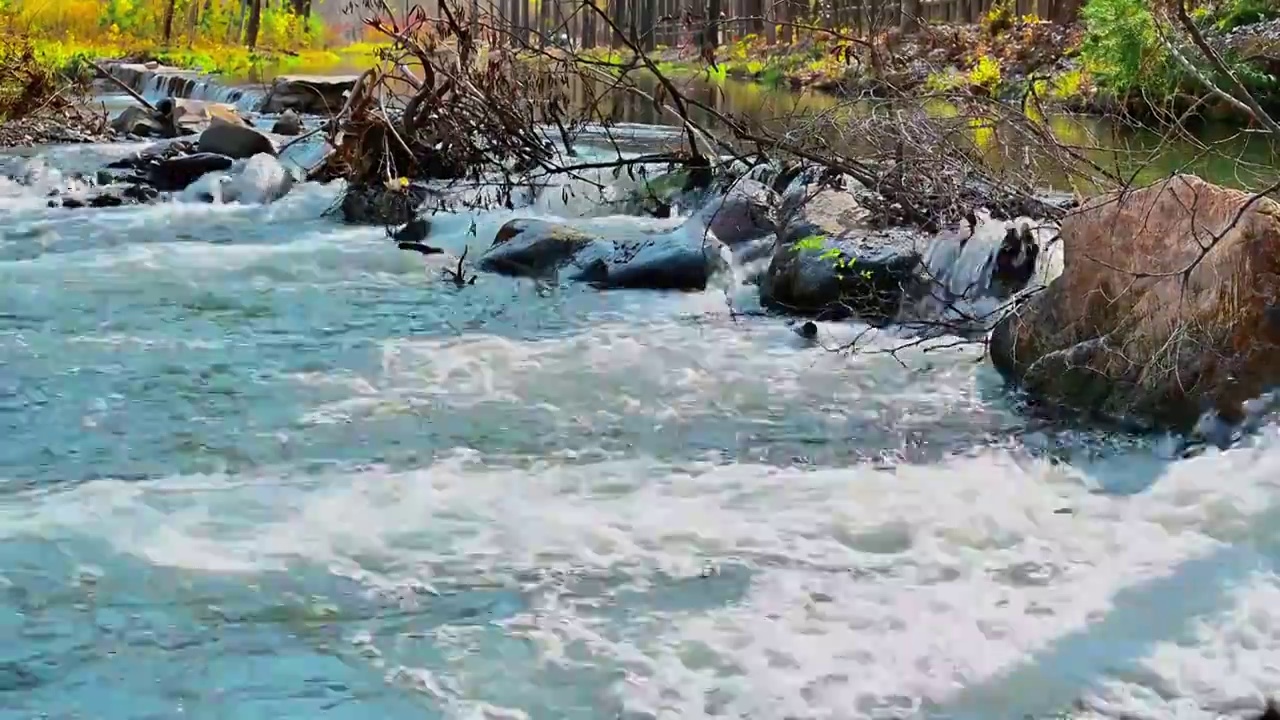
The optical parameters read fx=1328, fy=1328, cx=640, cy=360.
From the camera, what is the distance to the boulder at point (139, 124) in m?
15.2

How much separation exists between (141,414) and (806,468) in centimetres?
246

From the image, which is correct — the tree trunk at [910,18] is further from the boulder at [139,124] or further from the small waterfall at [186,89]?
the small waterfall at [186,89]

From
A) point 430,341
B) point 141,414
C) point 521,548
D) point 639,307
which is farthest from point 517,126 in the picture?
point 521,548

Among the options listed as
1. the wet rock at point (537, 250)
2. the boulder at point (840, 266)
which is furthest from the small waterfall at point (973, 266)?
the wet rock at point (537, 250)

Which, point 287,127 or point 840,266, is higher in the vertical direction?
point 287,127

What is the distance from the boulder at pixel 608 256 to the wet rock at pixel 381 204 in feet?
4.49

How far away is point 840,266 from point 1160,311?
2112 millimetres

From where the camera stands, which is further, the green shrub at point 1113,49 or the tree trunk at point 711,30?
the green shrub at point 1113,49

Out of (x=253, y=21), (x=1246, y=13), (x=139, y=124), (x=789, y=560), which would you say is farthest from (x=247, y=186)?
(x=253, y=21)

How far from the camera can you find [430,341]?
6.31m

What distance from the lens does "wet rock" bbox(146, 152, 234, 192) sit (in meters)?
11.1

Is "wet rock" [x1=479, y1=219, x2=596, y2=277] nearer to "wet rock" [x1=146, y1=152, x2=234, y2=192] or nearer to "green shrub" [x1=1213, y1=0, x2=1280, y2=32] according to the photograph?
"wet rock" [x1=146, y1=152, x2=234, y2=192]

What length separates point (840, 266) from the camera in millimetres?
6855

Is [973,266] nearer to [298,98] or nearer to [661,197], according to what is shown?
[661,197]
